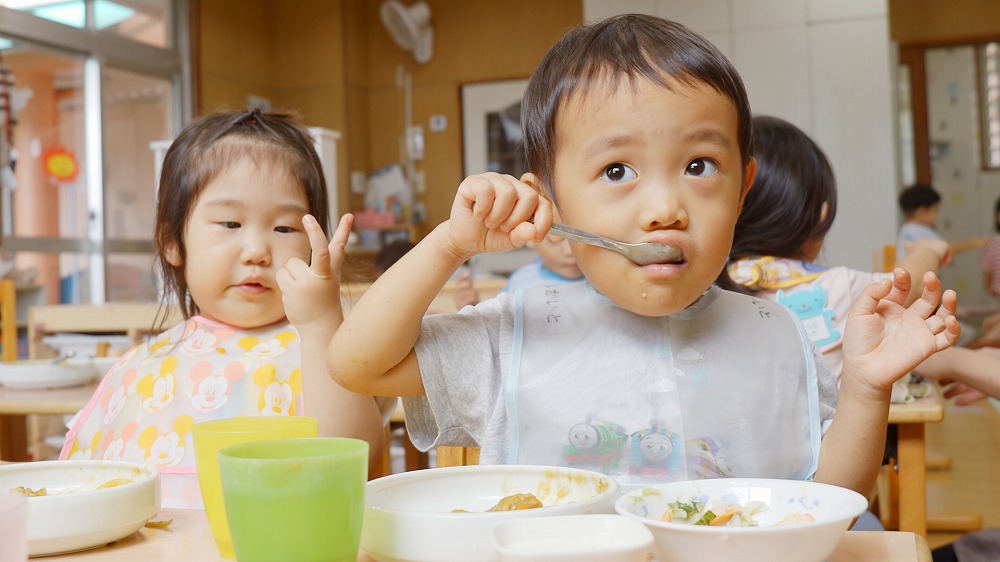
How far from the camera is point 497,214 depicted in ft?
2.90

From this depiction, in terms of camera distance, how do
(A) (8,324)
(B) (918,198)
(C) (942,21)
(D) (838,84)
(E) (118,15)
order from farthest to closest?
(C) (942,21) → (B) (918,198) → (E) (118,15) → (D) (838,84) → (A) (8,324)

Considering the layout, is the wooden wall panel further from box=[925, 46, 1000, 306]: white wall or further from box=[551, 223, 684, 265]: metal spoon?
box=[551, 223, 684, 265]: metal spoon

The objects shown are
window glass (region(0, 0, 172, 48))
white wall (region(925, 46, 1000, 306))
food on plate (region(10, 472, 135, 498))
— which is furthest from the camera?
white wall (region(925, 46, 1000, 306))

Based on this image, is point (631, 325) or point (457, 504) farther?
point (631, 325)

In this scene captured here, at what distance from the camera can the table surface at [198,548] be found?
2.26ft

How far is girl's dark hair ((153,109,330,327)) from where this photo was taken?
1.52 metres

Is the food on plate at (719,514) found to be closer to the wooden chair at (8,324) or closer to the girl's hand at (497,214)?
the girl's hand at (497,214)

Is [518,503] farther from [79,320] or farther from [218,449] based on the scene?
[79,320]

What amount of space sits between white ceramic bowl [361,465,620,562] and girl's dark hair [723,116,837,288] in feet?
4.69

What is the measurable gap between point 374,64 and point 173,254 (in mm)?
6726

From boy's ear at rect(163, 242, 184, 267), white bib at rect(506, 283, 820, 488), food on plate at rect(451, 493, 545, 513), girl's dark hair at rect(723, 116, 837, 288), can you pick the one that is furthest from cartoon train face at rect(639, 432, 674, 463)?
girl's dark hair at rect(723, 116, 837, 288)

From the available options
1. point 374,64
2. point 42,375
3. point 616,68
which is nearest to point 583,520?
point 616,68

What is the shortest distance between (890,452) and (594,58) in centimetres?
154

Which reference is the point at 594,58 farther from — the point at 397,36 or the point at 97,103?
the point at 397,36
